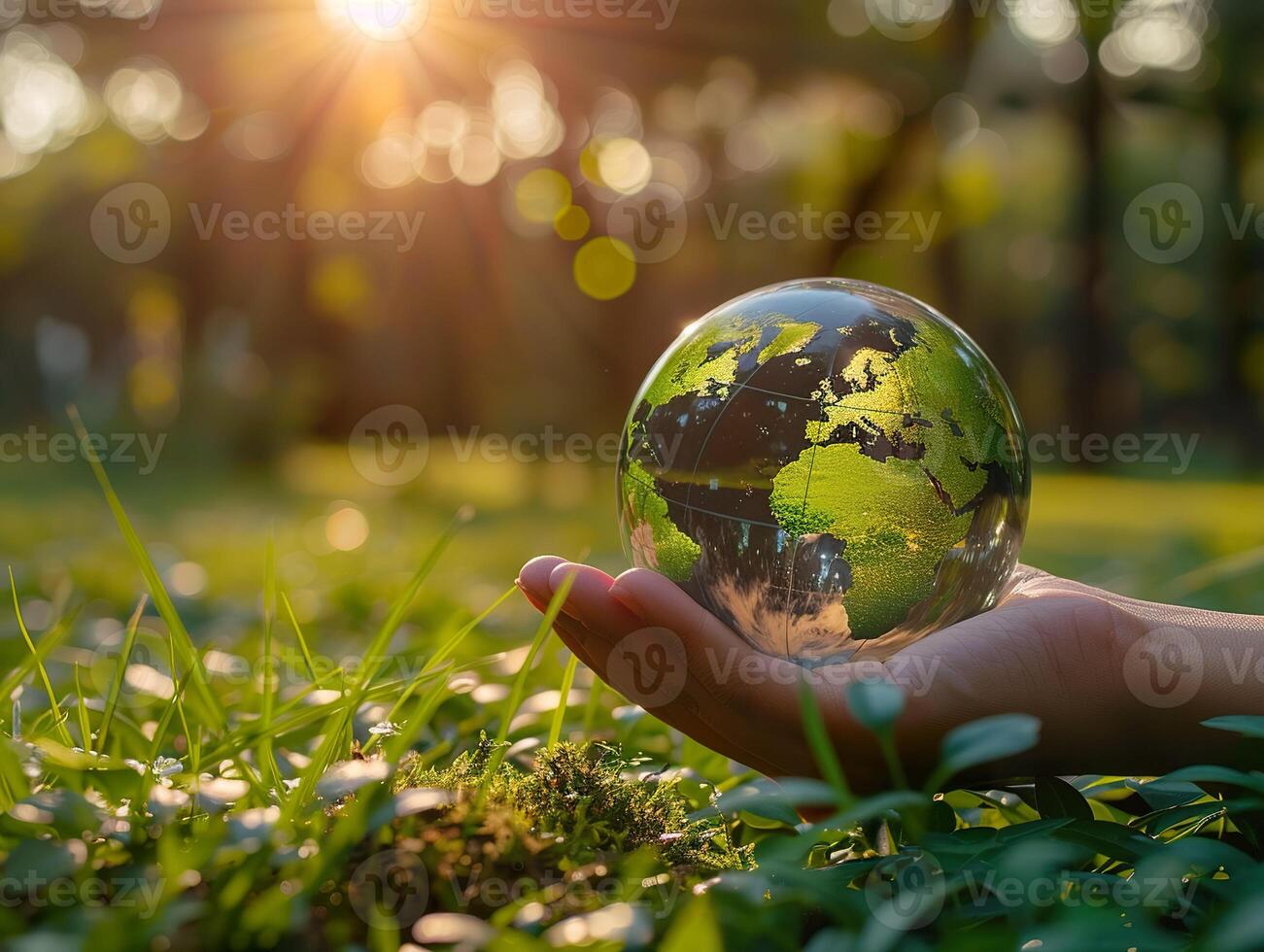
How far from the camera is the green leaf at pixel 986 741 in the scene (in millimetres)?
1395

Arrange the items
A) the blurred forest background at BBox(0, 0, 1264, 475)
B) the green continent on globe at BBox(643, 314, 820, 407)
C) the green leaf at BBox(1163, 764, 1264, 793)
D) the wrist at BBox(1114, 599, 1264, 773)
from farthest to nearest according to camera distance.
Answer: the blurred forest background at BBox(0, 0, 1264, 475), the green continent on globe at BBox(643, 314, 820, 407), the wrist at BBox(1114, 599, 1264, 773), the green leaf at BBox(1163, 764, 1264, 793)

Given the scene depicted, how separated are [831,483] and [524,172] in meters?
18.8

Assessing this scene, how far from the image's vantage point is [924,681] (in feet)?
7.16

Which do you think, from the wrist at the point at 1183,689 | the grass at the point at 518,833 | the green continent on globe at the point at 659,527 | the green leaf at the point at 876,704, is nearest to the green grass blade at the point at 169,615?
the grass at the point at 518,833

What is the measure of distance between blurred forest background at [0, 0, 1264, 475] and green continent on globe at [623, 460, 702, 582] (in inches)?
353

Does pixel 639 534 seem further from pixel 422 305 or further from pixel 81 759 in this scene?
pixel 422 305

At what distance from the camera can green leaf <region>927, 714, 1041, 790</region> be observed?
1.39 m

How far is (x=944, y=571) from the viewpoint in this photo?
2.41 m

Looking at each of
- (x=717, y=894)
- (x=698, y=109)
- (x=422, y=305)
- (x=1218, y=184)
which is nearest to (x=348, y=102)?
(x=698, y=109)

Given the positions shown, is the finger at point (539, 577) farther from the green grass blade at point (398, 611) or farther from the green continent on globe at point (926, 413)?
the green continent on globe at point (926, 413)

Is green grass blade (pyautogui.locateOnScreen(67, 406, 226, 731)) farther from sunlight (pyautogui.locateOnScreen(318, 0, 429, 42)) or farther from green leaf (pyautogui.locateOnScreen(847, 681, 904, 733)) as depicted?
sunlight (pyautogui.locateOnScreen(318, 0, 429, 42))

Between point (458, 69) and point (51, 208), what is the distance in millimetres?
20333

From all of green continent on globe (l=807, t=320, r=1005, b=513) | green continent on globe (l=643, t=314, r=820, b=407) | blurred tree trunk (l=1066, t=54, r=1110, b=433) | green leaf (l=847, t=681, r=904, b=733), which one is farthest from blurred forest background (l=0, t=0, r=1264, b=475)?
green leaf (l=847, t=681, r=904, b=733)

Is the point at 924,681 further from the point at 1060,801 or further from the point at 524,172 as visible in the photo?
the point at 524,172
